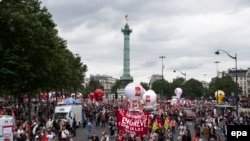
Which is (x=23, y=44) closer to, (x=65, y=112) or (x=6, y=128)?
(x=65, y=112)

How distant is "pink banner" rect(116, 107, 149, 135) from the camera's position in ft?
70.9

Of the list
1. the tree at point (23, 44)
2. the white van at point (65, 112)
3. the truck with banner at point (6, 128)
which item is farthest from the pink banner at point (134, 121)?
the white van at point (65, 112)

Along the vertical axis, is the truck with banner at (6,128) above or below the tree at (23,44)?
below

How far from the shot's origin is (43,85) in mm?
41625

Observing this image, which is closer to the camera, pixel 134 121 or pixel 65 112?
pixel 134 121

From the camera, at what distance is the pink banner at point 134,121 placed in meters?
21.6

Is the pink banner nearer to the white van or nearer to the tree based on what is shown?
the tree

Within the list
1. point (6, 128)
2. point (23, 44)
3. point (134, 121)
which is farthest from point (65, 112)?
point (6, 128)

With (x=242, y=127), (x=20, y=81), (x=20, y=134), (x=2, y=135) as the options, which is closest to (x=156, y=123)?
(x=20, y=134)

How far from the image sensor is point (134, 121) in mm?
21766

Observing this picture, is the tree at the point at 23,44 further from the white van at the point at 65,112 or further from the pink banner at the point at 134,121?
the pink banner at the point at 134,121

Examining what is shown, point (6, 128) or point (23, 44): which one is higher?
point (23, 44)

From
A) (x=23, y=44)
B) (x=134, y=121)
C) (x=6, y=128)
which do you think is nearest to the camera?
(x=6, y=128)

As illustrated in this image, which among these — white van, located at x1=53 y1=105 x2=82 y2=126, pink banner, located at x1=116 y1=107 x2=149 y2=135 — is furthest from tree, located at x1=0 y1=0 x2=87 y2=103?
pink banner, located at x1=116 y1=107 x2=149 y2=135
